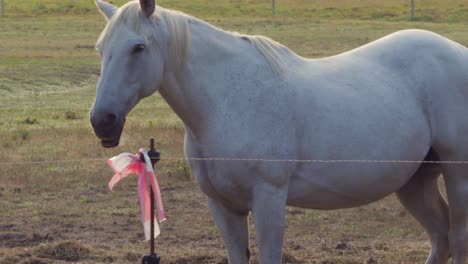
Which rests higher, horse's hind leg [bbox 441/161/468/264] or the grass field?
horse's hind leg [bbox 441/161/468/264]

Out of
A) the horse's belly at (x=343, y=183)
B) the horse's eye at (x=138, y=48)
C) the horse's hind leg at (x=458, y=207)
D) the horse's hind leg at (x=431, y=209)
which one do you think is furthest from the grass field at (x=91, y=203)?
the horse's eye at (x=138, y=48)

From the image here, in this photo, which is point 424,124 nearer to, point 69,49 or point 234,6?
point 69,49

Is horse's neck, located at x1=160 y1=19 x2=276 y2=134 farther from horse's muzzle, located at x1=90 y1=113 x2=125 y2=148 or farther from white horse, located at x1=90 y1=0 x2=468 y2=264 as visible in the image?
horse's muzzle, located at x1=90 y1=113 x2=125 y2=148

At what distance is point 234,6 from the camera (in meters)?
49.1

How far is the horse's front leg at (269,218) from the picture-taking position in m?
5.48

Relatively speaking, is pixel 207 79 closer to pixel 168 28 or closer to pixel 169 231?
pixel 168 28

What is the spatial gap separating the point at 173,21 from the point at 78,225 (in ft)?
12.9

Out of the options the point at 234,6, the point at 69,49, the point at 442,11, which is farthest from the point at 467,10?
the point at 69,49

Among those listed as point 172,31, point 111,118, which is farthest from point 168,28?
point 111,118

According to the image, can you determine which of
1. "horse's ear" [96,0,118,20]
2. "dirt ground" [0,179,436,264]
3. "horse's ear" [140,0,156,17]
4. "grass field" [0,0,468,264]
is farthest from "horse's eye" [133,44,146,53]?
"dirt ground" [0,179,436,264]

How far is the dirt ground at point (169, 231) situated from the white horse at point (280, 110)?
1582mm

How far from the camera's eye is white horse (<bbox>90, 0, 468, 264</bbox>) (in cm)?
528

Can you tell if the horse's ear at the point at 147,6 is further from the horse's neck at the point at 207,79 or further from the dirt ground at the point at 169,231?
the dirt ground at the point at 169,231

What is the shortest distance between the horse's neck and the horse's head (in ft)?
0.76
